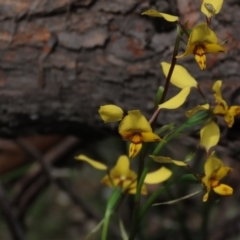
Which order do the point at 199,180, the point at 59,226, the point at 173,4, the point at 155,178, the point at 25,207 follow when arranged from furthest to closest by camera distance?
the point at 59,226 < the point at 25,207 < the point at 173,4 < the point at 155,178 < the point at 199,180

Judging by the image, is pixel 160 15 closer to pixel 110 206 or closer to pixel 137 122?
pixel 137 122

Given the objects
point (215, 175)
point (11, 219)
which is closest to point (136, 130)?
point (215, 175)

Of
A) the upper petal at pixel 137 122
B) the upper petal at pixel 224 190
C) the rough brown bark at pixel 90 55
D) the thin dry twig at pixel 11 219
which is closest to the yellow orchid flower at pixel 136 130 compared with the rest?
the upper petal at pixel 137 122

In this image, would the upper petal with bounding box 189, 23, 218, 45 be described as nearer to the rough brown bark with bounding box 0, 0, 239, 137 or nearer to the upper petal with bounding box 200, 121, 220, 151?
the upper petal with bounding box 200, 121, 220, 151

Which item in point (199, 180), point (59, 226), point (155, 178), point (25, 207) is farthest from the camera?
point (59, 226)

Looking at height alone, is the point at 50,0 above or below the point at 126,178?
above

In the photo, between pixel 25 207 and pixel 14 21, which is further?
pixel 25 207

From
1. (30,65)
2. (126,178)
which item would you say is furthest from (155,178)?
(30,65)

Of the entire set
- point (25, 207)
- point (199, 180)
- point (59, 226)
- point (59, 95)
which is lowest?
point (59, 226)

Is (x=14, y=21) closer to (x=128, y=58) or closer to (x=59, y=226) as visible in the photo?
(x=128, y=58)

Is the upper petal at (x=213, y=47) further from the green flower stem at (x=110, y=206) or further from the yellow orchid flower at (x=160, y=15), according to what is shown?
the green flower stem at (x=110, y=206)
